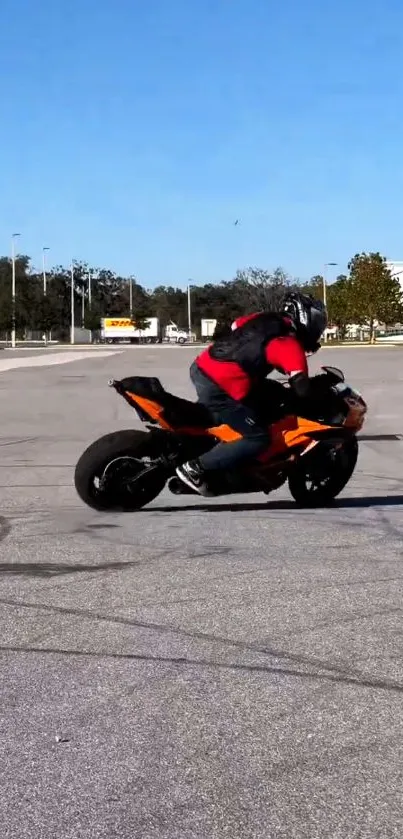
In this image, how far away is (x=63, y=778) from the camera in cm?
365

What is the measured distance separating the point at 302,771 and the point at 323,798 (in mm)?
210

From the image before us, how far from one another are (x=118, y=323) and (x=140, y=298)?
3442cm

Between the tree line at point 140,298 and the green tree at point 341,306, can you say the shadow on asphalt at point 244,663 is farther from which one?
the green tree at point 341,306

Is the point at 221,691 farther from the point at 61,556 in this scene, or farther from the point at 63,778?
the point at 61,556

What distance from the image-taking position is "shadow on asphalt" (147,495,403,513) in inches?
368

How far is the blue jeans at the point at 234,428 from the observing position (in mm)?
8703

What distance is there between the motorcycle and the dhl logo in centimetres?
12163

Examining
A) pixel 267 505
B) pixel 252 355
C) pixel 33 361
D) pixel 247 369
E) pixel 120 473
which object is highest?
pixel 252 355

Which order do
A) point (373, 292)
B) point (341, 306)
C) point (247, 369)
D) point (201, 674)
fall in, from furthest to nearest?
point (341, 306)
point (373, 292)
point (247, 369)
point (201, 674)

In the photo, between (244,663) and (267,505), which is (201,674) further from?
(267,505)

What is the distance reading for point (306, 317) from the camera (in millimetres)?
8758

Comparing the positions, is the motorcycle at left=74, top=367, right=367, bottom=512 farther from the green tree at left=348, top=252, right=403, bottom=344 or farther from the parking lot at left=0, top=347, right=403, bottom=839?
the green tree at left=348, top=252, right=403, bottom=344

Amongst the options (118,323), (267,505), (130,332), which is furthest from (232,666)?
(118,323)

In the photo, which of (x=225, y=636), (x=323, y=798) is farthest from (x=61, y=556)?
(x=323, y=798)
